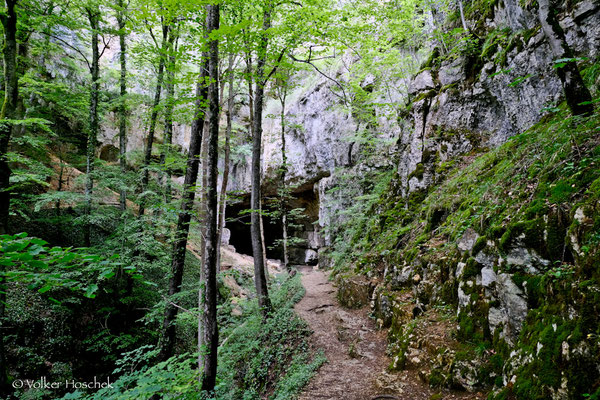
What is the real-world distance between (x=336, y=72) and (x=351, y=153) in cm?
587

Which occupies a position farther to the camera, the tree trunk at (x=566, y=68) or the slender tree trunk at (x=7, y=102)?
the slender tree trunk at (x=7, y=102)

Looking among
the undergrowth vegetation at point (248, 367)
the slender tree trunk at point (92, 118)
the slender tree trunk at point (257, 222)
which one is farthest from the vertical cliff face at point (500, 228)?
the slender tree trunk at point (92, 118)

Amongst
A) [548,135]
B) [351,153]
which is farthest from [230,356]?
[351,153]

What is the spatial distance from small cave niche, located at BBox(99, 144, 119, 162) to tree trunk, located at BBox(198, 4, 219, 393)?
1771cm

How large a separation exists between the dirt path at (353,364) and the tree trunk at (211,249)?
5.06 feet

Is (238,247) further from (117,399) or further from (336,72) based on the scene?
(117,399)

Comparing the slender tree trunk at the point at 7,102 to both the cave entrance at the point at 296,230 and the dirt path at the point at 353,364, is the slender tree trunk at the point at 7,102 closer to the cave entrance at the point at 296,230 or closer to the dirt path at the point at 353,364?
the dirt path at the point at 353,364

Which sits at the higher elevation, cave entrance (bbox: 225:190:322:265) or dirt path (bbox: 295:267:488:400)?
cave entrance (bbox: 225:190:322:265)

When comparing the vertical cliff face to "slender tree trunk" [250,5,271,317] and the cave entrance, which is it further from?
the cave entrance

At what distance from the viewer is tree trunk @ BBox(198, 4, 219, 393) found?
3977 millimetres

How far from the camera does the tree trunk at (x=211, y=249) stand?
398 centimetres

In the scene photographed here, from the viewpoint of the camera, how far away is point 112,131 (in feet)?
59.6

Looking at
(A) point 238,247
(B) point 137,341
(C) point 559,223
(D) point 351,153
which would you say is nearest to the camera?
(C) point 559,223

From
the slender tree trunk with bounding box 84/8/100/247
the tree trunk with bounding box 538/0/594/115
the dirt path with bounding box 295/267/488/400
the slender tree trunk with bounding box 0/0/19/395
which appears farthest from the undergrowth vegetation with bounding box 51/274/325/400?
the tree trunk with bounding box 538/0/594/115
